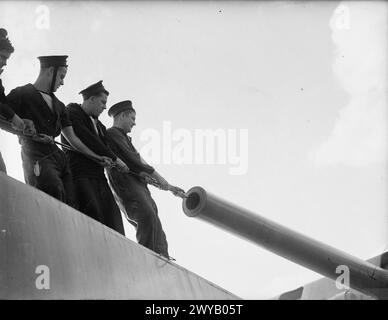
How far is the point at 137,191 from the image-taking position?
7238mm

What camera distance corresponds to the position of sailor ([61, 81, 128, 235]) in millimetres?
6789

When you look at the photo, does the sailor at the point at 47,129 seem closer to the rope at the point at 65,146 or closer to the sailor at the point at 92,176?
the rope at the point at 65,146

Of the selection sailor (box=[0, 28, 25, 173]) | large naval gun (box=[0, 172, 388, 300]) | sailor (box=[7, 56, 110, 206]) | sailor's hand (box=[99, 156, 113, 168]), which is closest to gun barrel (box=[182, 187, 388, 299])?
large naval gun (box=[0, 172, 388, 300])

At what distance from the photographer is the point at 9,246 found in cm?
530

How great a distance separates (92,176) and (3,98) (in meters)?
1.13

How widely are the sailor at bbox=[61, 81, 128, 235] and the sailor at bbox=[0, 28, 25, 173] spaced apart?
0.86 meters

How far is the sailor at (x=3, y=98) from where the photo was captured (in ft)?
19.6

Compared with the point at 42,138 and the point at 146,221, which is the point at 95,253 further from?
the point at 146,221

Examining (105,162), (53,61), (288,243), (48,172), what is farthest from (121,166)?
(288,243)

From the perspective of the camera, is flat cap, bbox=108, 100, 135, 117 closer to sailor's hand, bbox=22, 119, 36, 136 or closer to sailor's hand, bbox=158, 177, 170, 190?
sailor's hand, bbox=158, 177, 170, 190

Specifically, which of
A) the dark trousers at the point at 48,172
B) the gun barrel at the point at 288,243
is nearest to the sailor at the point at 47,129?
the dark trousers at the point at 48,172

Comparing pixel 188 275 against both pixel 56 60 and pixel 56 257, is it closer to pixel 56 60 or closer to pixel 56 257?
pixel 56 257

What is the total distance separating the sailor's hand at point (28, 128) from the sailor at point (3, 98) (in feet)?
0.14
